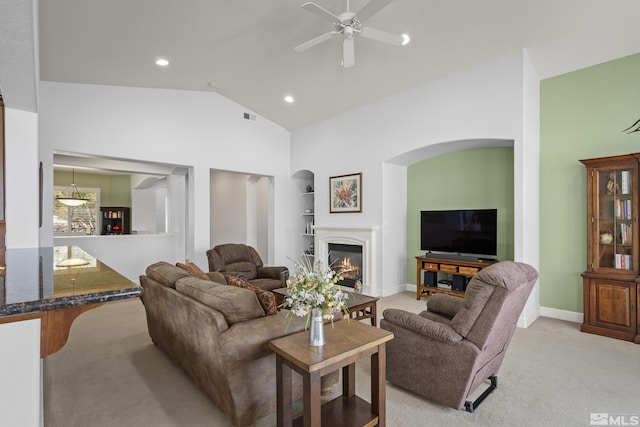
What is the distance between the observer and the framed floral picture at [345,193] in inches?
238

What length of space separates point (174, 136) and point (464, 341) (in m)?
5.44

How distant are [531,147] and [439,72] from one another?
1590mm

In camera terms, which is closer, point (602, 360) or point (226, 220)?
point (602, 360)

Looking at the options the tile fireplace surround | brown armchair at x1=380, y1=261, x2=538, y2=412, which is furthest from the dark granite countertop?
the tile fireplace surround

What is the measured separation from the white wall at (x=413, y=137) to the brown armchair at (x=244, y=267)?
1714 millimetres

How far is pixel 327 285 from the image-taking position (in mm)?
1862

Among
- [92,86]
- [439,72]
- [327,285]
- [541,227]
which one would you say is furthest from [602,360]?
[92,86]

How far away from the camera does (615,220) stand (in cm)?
377

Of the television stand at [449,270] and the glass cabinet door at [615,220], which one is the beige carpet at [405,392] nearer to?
the glass cabinet door at [615,220]

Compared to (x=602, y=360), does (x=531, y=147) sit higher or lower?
higher

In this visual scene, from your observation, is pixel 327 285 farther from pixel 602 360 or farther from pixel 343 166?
pixel 343 166

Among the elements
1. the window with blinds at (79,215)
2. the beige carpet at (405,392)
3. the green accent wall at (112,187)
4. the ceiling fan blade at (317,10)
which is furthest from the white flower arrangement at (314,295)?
the window with blinds at (79,215)

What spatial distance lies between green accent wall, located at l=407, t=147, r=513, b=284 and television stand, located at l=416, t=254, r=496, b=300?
577 mm

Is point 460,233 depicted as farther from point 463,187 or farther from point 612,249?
point 612,249
